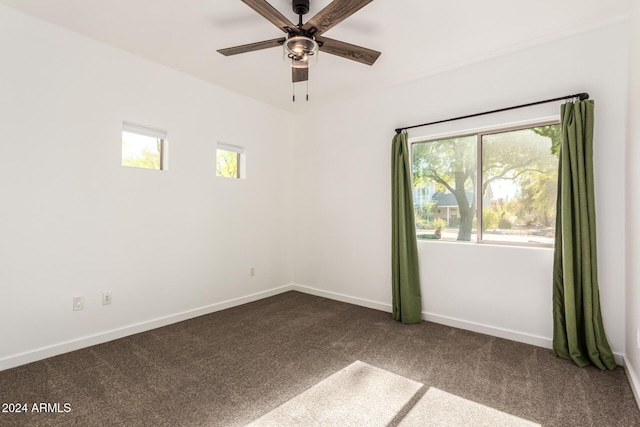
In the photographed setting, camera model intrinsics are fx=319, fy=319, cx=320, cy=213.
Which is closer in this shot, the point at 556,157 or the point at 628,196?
the point at 628,196

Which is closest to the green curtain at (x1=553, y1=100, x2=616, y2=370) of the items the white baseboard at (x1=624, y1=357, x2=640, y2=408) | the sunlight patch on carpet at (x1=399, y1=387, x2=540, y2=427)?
the white baseboard at (x1=624, y1=357, x2=640, y2=408)

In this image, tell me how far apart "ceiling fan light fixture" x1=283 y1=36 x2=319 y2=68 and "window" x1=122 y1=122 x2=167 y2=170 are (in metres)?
1.85

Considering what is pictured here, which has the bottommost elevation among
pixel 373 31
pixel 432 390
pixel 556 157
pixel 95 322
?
pixel 432 390

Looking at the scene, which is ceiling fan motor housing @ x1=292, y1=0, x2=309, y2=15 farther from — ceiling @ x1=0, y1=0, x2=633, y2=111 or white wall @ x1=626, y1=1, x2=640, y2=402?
white wall @ x1=626, y1=1, x2=640, y2=402

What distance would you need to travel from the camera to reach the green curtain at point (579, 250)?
7.94 feet

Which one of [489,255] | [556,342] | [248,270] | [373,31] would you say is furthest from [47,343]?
[556,342]

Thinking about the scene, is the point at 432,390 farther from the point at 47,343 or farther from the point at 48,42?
the point at 48,42

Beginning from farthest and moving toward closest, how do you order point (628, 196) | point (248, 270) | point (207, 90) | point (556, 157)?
point (248, 270) < point (207, 90) < point (556, 157) < point (628, 196)

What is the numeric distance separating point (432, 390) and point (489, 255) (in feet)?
4.97

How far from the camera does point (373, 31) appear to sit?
268 cm

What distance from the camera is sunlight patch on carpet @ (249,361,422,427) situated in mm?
1845

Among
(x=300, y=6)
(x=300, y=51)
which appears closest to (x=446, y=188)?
(x=300, y=51)

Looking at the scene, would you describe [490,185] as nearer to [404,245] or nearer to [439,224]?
[439,224]

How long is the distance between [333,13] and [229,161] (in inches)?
102
